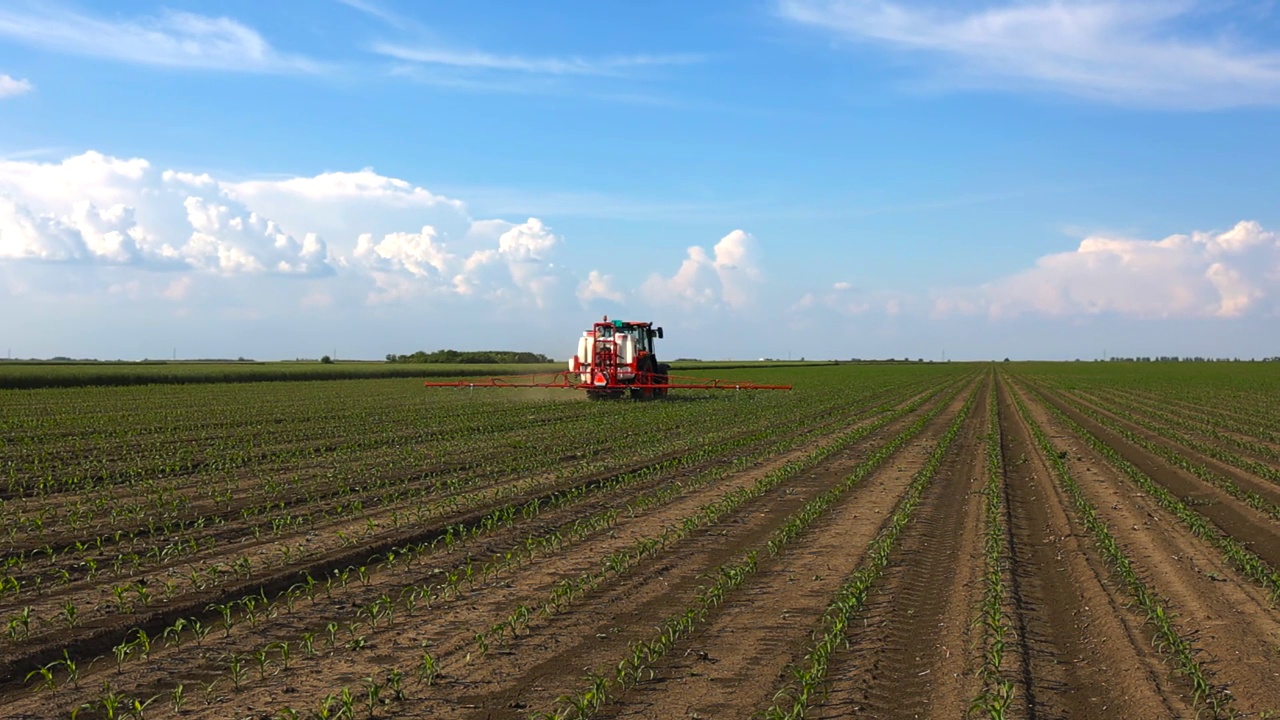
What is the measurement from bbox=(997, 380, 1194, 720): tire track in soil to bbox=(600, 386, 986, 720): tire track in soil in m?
0.40

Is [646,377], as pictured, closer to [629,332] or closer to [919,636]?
[629,332]

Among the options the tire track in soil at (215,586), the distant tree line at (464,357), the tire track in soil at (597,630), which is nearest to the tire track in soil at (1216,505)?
the tire track in soil at (597,630)

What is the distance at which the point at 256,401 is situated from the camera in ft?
110

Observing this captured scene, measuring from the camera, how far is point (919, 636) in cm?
701

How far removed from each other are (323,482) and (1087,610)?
32.5ft

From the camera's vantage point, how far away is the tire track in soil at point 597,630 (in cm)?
570

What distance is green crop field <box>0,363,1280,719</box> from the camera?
5.89 m

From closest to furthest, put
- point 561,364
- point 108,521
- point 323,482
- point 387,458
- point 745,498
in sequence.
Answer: point 108,521, point 745,498, point 323,482, point 387,458, point 561,364

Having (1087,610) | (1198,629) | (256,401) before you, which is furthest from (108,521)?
(256,401)

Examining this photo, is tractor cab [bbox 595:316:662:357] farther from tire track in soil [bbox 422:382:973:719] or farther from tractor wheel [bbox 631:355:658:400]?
tire track in soil [bbox 422:382:973:719]

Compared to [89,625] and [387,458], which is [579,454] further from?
[89,625]

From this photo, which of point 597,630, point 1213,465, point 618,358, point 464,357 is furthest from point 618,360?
point 464,357

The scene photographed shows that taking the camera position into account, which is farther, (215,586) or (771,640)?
(215,586)

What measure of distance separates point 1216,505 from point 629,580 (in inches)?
346
